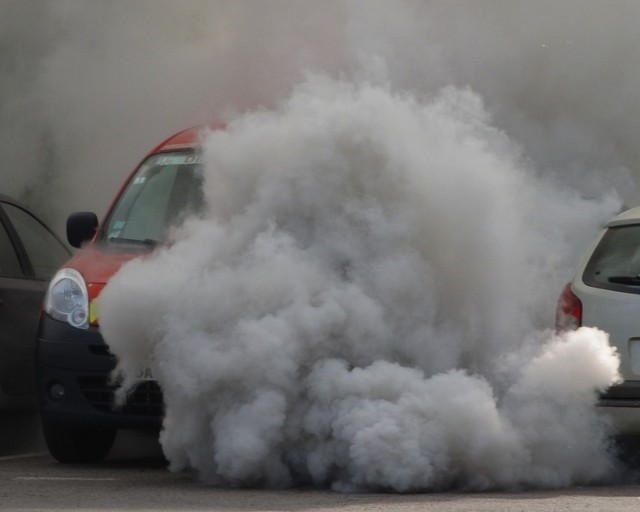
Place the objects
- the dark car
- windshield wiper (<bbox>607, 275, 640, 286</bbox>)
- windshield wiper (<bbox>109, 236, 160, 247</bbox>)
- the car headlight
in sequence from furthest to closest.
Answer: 1. the dark car
2. windshield wiper (<bbox>109, 236, 160, 247</bbox>)
3. the car headlight
4. windshield wiper (<bbox>607, 275, 640, 286</bbox>)

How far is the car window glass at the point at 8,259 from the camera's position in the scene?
10.0 m

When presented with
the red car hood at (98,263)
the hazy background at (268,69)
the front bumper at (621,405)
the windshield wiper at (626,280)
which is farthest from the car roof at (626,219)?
the red car hood at (98,263)

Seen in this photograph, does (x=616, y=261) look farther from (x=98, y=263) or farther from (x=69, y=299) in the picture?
(x=69, y=299)

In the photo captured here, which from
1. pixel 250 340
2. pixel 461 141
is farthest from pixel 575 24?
pixel 250 340

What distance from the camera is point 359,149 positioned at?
314 inches

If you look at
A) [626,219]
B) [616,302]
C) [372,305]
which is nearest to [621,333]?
[616,302]

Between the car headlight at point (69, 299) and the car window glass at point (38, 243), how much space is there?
4.90 ft

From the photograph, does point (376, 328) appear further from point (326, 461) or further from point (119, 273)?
point (119, 273)

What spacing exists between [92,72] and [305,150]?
6.10 meters

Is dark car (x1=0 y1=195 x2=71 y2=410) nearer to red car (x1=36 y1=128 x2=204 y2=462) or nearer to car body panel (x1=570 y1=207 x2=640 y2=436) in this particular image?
red car (x1=36 y1=128 x2=204 y2=462)

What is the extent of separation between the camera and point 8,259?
1013cm

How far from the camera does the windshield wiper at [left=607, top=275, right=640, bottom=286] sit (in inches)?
314

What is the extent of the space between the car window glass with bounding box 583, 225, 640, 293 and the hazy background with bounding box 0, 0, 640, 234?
1205mm

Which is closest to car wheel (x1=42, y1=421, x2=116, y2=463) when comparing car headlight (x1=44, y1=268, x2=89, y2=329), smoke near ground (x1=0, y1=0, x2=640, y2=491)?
car headlight (x1=44, y1=268, x2=89, y2=329)
